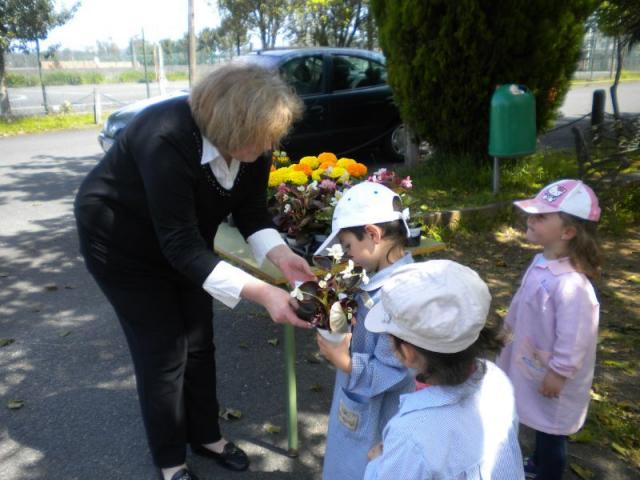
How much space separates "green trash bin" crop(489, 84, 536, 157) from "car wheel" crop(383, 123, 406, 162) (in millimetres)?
3123

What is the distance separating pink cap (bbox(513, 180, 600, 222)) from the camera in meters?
2.10

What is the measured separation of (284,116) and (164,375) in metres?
1.14

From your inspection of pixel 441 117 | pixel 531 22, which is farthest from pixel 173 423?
pixel 531 22

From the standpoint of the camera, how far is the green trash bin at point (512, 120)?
222 inches

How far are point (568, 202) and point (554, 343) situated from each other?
0.51 metres

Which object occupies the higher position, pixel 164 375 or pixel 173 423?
pixel 164 375

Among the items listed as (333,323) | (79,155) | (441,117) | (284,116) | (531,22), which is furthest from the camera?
(79,155)

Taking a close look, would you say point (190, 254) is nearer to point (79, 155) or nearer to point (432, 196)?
point (432, 196)

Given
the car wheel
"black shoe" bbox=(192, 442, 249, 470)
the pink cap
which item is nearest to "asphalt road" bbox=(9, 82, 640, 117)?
the car wheel

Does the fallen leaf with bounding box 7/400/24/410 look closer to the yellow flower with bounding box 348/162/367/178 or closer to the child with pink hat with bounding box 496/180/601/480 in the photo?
the yellow flower with bounding box 348/162/367/178

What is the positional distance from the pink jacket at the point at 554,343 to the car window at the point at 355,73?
650 centimetres

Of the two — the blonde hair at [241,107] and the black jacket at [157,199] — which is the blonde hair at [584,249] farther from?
the black jacket at [157,199]

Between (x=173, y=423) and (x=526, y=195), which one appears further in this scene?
(x=526, y=195)

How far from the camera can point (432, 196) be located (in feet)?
20.6
